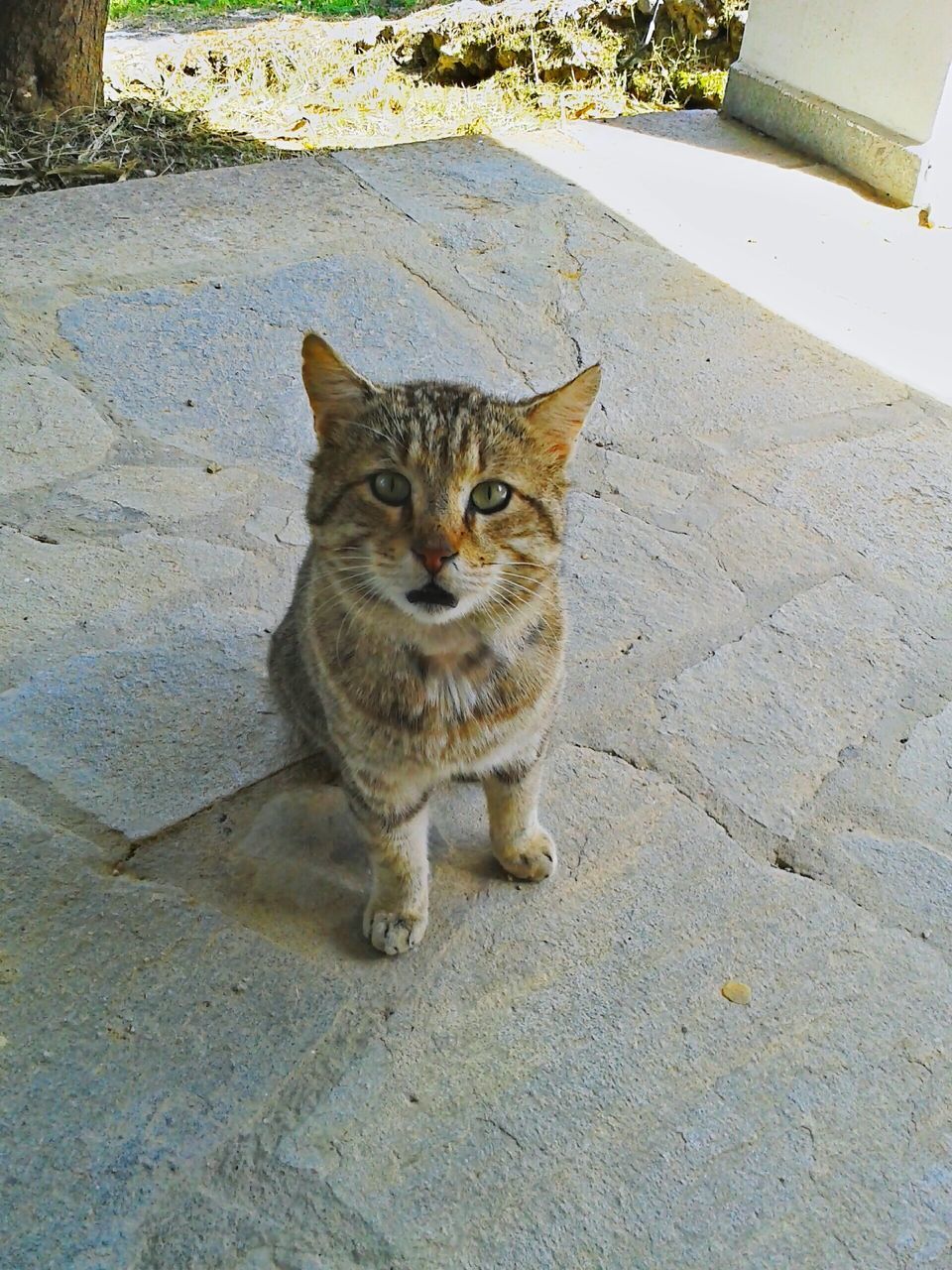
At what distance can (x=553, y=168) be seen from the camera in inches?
208

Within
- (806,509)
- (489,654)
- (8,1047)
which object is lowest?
(8,1047)

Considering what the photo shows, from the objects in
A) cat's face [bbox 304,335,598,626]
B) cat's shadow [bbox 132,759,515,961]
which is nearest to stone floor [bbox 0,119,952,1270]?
cat's shadow [bbox 132,759,515,961]

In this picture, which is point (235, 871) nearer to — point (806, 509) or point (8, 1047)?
point (8, 1047)

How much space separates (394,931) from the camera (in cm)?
222

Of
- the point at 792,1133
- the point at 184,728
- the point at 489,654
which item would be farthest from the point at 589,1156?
the point at 184,728

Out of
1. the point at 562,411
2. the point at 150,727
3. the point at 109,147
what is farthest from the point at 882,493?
the point at 109,147

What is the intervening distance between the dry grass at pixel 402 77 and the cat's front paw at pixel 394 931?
457cm

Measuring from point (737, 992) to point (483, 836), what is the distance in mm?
672

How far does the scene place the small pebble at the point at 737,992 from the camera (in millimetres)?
2180

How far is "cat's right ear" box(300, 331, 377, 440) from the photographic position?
6.97 feet

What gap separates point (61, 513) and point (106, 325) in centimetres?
104

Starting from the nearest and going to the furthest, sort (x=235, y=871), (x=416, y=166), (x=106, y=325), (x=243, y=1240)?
(x=243, y=1240), (x=235, y=871), (x=106, y=325), (x=416, y=166)

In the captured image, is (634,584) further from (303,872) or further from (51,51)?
(51,51)

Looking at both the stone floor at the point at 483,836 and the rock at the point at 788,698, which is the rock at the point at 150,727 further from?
the rock at the point at 788,698
